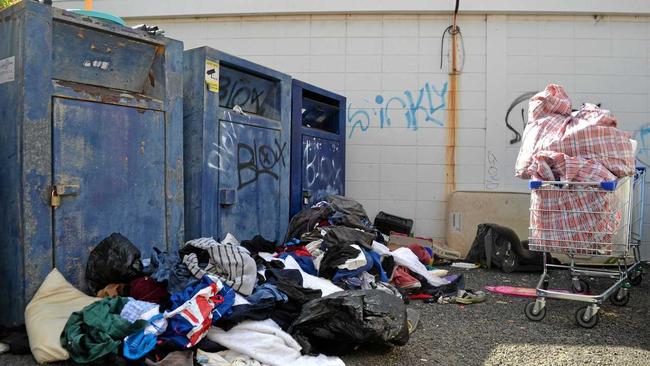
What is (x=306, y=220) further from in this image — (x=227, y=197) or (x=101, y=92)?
(x=101, y=92)

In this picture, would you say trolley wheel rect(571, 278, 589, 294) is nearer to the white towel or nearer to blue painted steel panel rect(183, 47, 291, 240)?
the white towel

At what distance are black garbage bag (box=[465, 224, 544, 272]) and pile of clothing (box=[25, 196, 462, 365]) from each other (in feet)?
9.11

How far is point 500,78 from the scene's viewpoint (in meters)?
6.55

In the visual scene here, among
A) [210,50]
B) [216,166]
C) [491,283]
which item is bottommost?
[491,283]

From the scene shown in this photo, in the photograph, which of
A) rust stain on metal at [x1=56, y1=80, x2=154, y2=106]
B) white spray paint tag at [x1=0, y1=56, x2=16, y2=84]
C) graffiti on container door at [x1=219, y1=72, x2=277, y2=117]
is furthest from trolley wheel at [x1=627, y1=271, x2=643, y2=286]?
white spray paint tag at [x1=0, y1=56, x2=16, y2=84]

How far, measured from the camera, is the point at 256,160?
15.5ft

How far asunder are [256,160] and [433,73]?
10.2ft

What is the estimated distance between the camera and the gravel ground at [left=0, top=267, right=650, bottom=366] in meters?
2.98

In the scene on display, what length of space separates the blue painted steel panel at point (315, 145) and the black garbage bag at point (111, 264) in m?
2.20

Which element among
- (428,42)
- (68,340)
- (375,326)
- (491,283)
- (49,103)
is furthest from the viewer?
(428,42)

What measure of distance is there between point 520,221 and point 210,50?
4.20 m

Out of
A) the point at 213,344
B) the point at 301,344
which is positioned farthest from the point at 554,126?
the point at 213,344

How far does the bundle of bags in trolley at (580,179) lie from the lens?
3752mm

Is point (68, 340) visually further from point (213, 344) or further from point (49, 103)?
point (49, 103)
